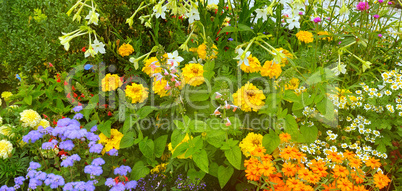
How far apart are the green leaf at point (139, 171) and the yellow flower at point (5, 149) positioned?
78 centimetres

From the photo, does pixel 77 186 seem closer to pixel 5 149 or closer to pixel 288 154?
pixel 5 149

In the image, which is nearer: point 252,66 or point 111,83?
point 252,66

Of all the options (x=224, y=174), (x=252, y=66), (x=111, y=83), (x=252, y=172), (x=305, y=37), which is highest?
(x=305, y=37)

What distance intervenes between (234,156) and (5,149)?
56.3 inches

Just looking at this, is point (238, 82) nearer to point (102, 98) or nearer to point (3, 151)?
point (102, 98)

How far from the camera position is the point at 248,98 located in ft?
6.42

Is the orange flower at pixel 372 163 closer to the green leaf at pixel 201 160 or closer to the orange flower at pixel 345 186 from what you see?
the orange flower at pixel 345 186

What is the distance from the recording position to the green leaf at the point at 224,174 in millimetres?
1951

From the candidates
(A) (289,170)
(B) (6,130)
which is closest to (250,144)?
(A) (289,170)

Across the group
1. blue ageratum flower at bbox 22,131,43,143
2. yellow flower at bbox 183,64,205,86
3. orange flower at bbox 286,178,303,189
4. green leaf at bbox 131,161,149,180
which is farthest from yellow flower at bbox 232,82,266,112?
blue ageratum flower at bbox 22,131,43,143

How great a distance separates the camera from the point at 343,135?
7.55ft

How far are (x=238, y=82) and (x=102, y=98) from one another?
3.51 ft

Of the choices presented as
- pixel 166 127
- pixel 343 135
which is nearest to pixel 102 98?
pixel 166 127

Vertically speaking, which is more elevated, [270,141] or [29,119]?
[29,119]
